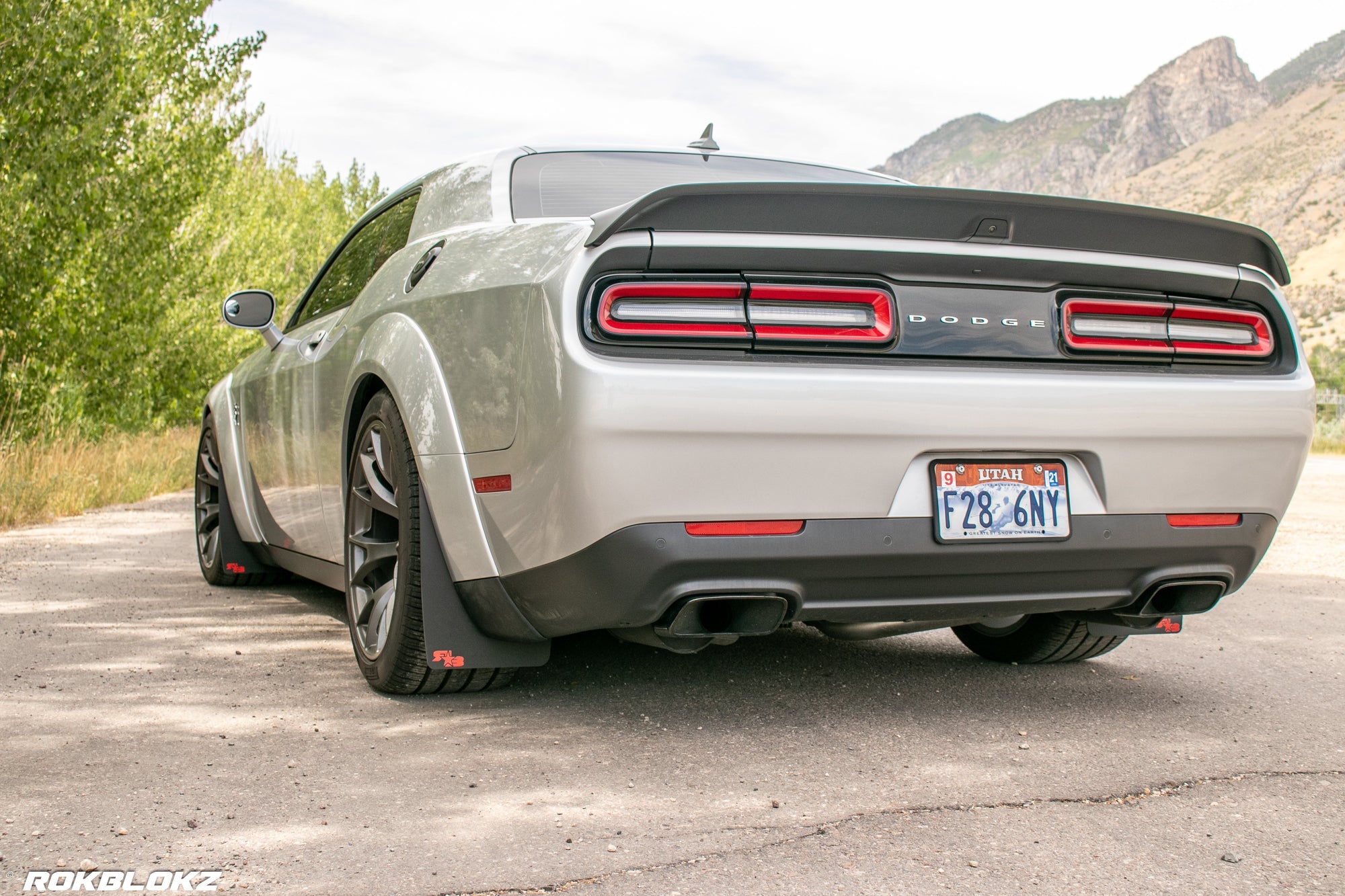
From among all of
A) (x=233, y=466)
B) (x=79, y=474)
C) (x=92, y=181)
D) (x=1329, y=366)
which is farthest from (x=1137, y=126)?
(x=233, y=466)

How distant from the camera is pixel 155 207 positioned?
44.0 ft

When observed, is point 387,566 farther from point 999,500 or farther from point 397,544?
point 999,500

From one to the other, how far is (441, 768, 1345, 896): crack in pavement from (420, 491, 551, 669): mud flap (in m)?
0.93

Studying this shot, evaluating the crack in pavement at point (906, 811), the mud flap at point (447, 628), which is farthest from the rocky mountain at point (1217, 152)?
the mud flap at point (447, 628)

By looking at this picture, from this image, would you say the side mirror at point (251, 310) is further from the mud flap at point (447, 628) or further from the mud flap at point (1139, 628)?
the mud flap at point (1139, 628)

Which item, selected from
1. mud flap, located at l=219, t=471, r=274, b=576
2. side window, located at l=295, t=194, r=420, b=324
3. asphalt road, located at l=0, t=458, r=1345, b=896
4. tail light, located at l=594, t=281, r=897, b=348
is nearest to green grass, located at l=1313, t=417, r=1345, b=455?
mud flap, located at l=219, t=471, r=274, b=576

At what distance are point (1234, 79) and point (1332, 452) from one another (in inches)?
6204

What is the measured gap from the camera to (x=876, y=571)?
275 cm

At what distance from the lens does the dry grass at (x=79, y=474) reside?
28.7 ft

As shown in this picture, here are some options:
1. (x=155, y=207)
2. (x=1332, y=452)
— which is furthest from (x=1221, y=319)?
(x=1332, y=452)

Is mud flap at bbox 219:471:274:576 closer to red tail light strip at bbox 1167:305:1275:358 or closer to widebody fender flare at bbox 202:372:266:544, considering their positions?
widebody fender flare at bbox 202:372:266:544

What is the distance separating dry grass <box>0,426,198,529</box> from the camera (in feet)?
28.7

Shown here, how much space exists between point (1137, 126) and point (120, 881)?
172558 millimetres

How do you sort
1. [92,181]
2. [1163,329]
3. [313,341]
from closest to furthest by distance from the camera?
[1163,329] < [313,341] < [92,181]
